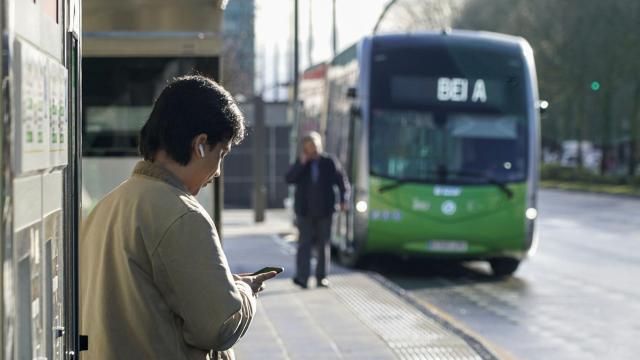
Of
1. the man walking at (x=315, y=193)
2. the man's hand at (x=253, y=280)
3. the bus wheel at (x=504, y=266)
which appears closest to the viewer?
the man's hand at (x=253, y=280)

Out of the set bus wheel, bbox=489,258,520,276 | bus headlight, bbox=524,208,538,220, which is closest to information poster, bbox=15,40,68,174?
bus headlight, bbox=524,208,538,220

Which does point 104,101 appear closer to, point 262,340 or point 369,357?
point 262,340

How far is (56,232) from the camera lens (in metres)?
3.23

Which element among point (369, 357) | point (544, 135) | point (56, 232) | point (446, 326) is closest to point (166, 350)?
point (56, 232)

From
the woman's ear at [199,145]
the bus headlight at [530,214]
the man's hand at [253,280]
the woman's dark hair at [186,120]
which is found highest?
the woman's dark hair at [186,120]

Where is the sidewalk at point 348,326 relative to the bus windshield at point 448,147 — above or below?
below

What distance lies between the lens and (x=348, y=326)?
10289mm

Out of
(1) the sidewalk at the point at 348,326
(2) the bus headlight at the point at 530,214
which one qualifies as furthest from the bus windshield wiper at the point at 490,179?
(1) the sidewalk at the point at 348,326

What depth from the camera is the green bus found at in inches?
639

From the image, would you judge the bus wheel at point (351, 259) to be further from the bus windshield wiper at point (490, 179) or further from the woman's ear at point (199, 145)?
the woman's ear at point (199, 145)

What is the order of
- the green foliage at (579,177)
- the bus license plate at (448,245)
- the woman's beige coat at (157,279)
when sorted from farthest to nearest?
the green foliage at (579,177) < the bus license plate at (448,245) < the woman's beige coat at (157,279)

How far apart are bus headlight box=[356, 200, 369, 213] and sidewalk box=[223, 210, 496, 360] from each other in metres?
1.01

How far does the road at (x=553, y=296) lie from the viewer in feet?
34.2

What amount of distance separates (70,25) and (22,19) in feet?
2.68
